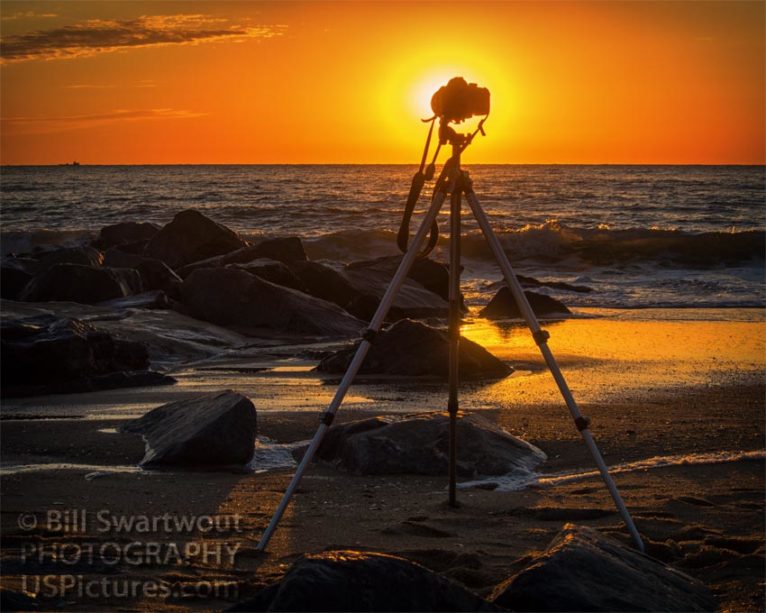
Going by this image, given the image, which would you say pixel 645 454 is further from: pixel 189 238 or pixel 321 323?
pixel 189 238

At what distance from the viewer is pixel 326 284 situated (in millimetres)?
15578

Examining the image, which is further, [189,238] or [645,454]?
[189,238]

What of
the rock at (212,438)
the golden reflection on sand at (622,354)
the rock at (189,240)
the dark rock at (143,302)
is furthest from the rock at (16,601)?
the rock at (189,240)

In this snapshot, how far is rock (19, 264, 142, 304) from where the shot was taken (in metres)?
13.9

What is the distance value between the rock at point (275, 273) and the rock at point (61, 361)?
17.0 feet

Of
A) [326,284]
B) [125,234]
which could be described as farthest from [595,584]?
[125,234]

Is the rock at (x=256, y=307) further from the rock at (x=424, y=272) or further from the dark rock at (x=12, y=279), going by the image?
the rock at (x=424, y=272)

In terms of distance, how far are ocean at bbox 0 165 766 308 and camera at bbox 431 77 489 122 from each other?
1310cm

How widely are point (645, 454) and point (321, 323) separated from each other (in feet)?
23.2

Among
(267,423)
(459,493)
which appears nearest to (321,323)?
(267,423)

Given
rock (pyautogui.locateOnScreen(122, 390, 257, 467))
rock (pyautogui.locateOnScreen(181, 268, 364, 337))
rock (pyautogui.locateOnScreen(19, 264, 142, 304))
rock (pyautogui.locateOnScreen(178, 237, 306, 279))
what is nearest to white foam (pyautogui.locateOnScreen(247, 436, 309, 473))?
rock (pyautogui.locateOnScreen(122, 390, 257, 467))

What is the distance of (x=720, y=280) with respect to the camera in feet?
73.2

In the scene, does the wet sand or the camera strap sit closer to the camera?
the wet sand

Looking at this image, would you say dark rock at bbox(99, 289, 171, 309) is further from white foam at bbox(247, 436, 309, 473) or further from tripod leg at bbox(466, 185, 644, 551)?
tripod leg at bbox(466, 185, 644, 551)
